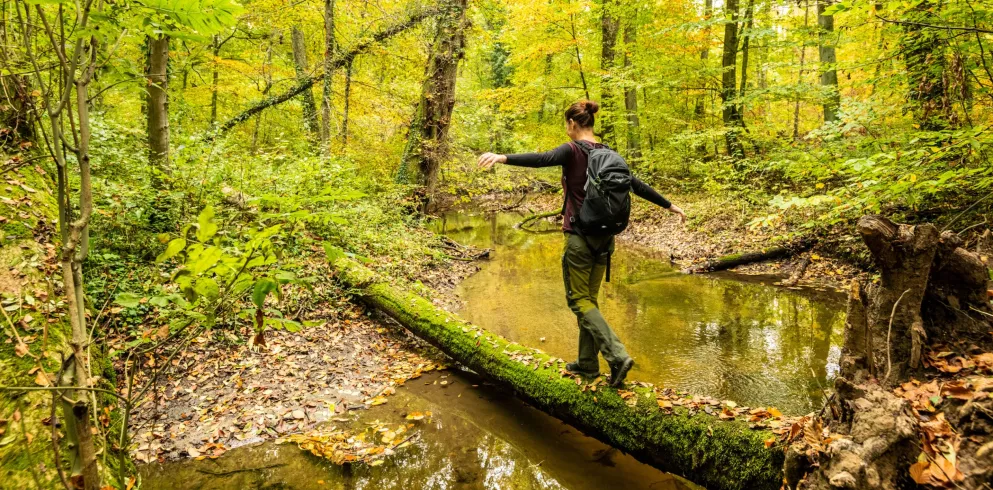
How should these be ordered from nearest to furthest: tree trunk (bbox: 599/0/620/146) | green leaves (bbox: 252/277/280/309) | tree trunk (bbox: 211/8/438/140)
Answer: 1. green leaves (bbox: 252/277/280/309)
2. tree trunk (bbox: 211/8/438/140)
3. tree trunk (bbox: 599/0/620/146)

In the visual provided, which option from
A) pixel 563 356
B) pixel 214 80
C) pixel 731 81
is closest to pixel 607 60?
pixel 731 81

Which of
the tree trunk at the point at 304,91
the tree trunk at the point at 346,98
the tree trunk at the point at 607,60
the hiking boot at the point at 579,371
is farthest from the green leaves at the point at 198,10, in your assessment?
the tree trunk at the point at 607,60

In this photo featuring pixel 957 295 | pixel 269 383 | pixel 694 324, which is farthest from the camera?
pixel 694 324

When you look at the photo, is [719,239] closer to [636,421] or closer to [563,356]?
[563,356]

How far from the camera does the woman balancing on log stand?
11.8ft

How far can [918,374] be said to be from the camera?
99.3 inches

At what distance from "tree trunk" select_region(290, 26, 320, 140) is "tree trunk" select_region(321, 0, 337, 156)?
5.60 feet

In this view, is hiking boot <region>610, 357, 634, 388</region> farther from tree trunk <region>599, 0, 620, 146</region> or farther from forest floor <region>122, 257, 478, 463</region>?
tree trunk <region>599, 0, 620, 146</region>

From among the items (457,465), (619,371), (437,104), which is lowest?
(457,465)

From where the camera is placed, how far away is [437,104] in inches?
441

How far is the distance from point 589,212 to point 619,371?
134cm

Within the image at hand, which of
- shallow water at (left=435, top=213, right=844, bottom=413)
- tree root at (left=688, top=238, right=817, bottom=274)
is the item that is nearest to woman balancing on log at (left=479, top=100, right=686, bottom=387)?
shallow water at (left=435, top=213, right=844, bottom=413)

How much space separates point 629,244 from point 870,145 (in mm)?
7051

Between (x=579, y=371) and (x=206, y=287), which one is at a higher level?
(x=206, y=287)
